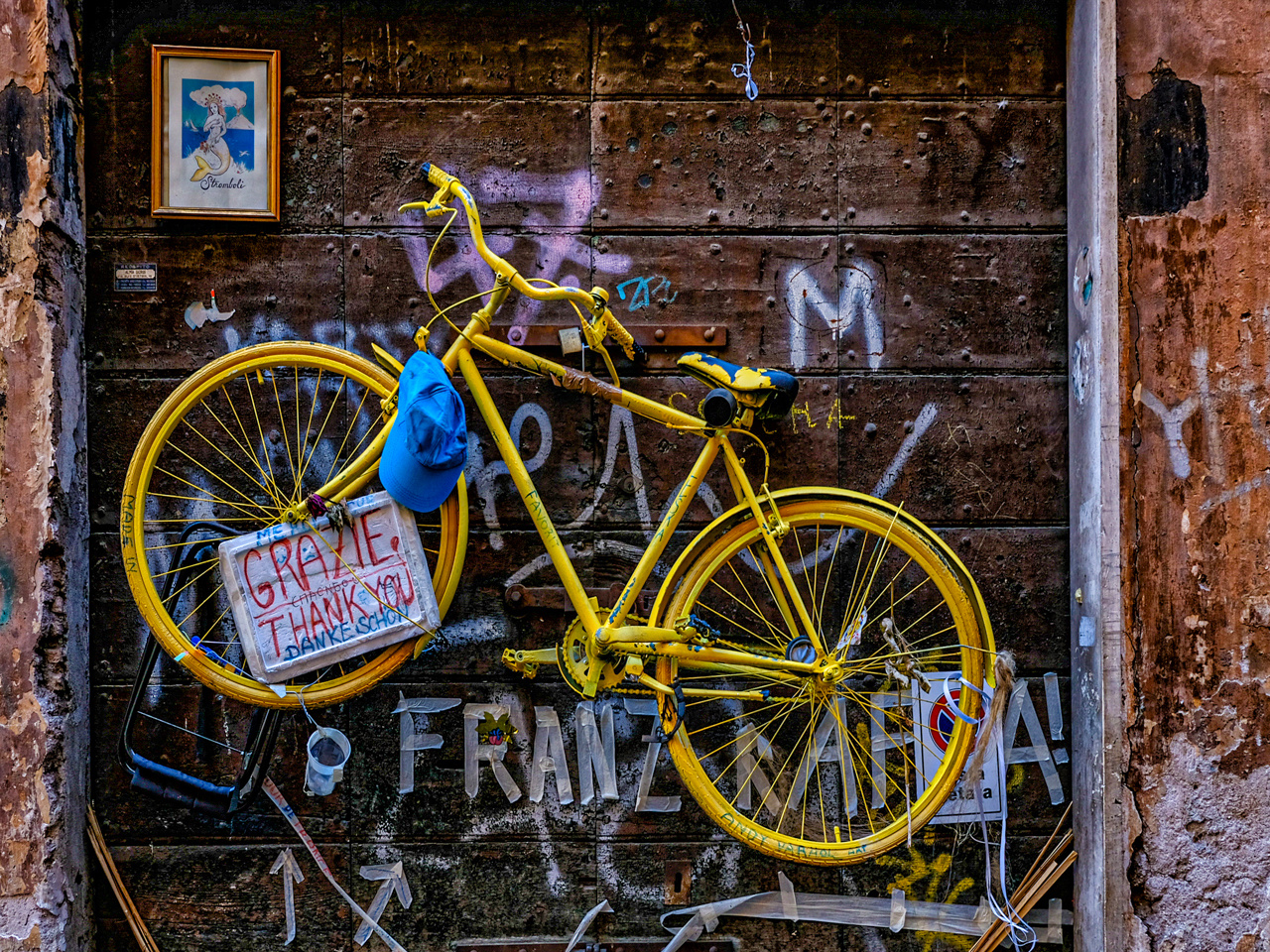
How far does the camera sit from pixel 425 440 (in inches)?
80.9

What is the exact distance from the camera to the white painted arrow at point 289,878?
8.04 ft

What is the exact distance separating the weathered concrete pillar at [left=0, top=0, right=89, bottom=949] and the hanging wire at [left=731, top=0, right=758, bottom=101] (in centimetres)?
194

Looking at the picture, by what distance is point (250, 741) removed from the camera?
2422 millimetres

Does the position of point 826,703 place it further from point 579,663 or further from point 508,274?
point 508,274

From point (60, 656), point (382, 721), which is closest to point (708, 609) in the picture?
point (382, 721)

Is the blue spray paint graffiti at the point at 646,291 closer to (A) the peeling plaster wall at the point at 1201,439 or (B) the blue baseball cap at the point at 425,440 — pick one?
(B) the blue baseball cap at the point at 425,440

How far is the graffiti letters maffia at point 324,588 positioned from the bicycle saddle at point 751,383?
33.9 inches

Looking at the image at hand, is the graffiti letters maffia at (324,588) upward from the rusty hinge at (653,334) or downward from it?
downward

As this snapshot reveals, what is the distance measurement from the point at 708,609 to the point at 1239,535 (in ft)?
4.92

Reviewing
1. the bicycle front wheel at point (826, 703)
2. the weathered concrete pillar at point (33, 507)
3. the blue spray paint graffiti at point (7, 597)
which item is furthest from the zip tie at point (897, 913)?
the blue spray paint graffiti at point (7, 597)

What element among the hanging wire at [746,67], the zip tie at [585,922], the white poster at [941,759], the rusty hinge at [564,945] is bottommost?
the rusty hinge at [564,945]

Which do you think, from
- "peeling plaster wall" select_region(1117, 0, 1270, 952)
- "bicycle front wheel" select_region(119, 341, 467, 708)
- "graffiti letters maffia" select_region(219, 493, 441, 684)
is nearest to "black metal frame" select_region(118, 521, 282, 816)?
"bicycle front wheel" select_region(119, 341, 467, 708)

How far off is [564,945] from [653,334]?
183 cm

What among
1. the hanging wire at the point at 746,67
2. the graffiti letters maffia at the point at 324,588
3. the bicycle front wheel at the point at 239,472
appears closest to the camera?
the graffiti letters maffia at the point at 324,588
